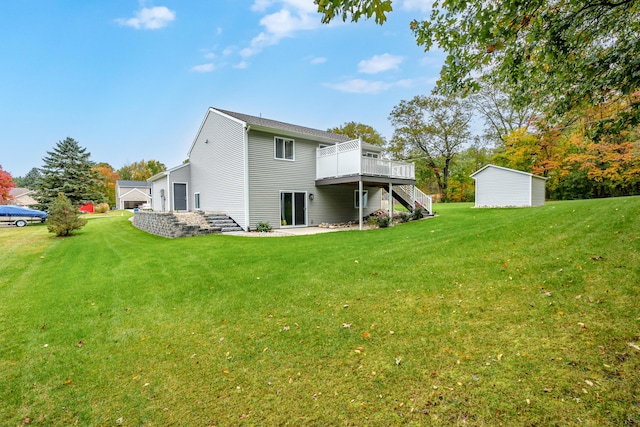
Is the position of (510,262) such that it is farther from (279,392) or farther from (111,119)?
(111,119)

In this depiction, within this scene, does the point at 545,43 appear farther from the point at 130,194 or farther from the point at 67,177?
the point at 130,194

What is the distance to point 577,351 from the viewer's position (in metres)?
2.60

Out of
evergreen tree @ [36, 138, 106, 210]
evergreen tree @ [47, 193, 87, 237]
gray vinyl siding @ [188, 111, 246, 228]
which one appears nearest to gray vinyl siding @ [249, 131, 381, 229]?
gray vinyl siding @ [188, 111, 246, 228]

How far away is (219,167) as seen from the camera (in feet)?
50.5

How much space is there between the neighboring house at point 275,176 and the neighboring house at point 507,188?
451 cm

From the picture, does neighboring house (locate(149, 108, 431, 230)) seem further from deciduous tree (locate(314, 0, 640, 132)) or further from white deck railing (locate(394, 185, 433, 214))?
deciduous tree (locate(314, 0, 640, 132))

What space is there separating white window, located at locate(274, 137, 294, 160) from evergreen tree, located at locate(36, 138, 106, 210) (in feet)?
68.7

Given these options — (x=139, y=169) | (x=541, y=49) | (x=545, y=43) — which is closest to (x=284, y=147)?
(x=541, y=49)

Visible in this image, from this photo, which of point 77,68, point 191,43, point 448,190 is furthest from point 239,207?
point 448,190

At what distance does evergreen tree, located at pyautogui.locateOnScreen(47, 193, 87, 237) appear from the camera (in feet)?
41.4

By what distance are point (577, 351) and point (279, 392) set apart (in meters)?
2.71

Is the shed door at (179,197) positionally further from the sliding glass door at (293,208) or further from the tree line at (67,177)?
the tree line at (67,177)

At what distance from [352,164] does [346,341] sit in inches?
446

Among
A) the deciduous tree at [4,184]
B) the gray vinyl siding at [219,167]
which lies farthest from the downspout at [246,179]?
the deciduous tree at [4,184]
